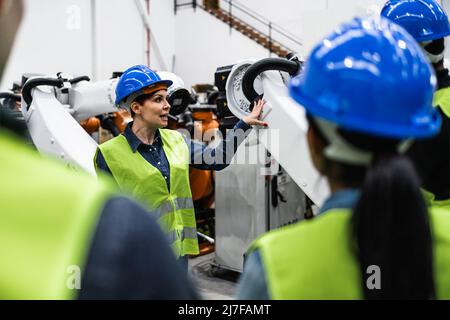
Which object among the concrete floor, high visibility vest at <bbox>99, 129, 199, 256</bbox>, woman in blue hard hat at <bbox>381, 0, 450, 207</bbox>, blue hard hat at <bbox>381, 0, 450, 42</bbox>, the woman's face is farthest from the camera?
the concrete floor

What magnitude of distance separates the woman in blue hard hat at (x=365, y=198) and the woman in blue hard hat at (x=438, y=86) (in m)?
0.70

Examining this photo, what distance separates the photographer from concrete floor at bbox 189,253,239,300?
3969 millimetres

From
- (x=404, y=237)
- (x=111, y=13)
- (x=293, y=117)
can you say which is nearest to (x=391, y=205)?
(x=404, y=237)

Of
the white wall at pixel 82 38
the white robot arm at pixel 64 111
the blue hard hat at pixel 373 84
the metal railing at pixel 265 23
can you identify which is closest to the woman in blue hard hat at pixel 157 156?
the white robot arm at pixel 64 111

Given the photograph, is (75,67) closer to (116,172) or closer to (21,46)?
(21,46)

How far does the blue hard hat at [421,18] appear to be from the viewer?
1.80 m

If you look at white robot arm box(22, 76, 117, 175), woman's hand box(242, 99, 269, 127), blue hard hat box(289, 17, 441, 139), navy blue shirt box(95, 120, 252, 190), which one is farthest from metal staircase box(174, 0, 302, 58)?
blue hard hat box(289, 17, 441, 139)

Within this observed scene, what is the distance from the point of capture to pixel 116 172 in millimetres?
2312

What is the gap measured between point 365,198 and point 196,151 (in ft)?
6.25

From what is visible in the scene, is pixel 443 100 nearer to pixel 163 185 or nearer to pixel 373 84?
pixel 373 84

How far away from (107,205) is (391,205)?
1.55ft

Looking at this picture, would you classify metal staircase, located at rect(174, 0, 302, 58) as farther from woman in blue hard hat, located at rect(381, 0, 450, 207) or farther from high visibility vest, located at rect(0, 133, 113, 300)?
high visibility vest, located at rect(0, 133, 113, 300)

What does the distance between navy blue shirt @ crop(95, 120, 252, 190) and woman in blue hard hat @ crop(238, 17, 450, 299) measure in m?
1.40
